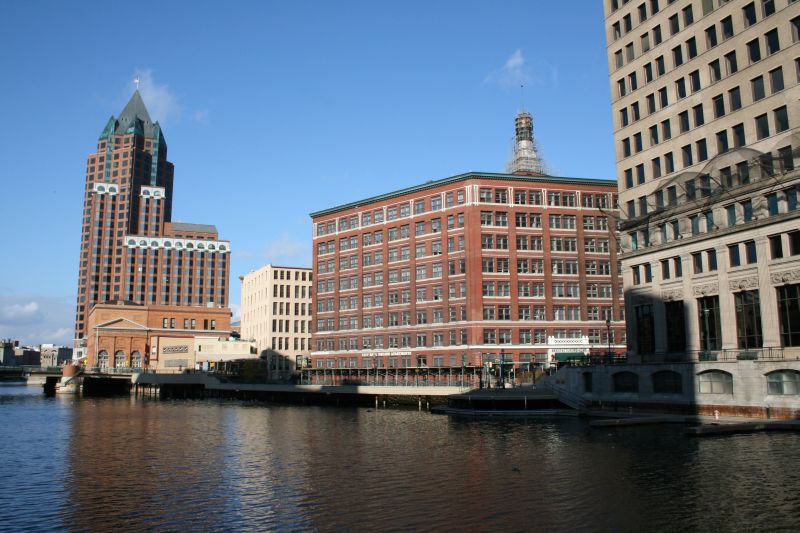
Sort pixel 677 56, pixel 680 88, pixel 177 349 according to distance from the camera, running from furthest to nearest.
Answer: pixel 177 349 < pixel 677 56 < pixel 680 88

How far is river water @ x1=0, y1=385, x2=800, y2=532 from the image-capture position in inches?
1129

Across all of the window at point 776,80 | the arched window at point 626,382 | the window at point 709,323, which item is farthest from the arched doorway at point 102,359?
the window at point 776,80

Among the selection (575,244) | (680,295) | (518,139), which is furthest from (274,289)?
(680,295)

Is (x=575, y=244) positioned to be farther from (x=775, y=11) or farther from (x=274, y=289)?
(x=274, y=289)

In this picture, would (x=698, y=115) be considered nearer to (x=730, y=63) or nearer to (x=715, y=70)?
(x=715, y=70)

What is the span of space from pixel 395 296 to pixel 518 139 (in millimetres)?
47378

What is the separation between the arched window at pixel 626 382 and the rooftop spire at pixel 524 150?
68761 mm

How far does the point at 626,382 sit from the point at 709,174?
2347 cm

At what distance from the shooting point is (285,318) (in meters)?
167

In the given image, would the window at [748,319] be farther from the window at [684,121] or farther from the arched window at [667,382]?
the window at [684,121]

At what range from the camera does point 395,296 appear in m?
124

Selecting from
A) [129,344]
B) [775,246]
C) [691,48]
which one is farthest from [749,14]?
[129,344]

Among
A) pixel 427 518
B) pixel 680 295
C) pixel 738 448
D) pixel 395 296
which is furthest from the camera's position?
pixel 395 296

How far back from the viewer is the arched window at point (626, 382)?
2899 inches
